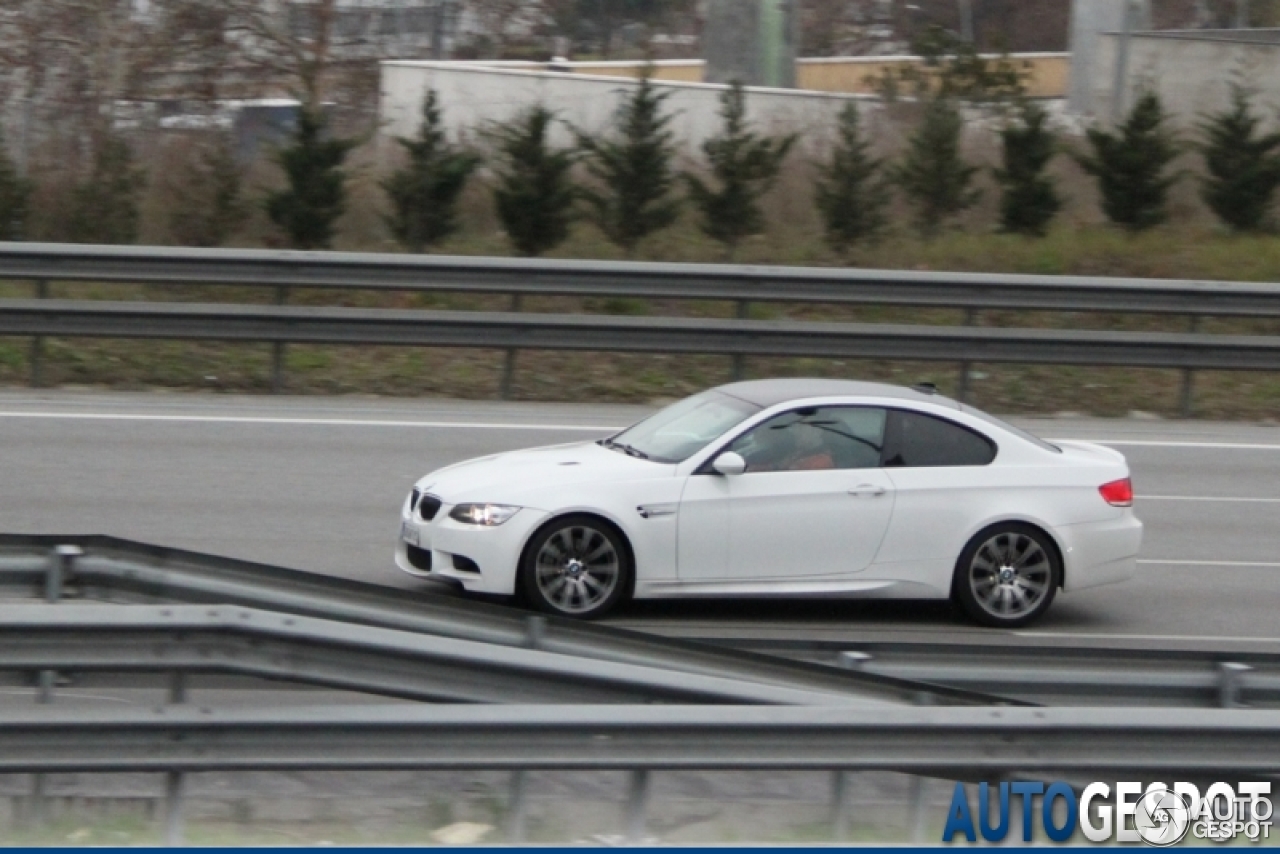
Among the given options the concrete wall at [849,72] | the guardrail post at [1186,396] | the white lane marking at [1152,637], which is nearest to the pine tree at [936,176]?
the guardrail post at [1186,396]

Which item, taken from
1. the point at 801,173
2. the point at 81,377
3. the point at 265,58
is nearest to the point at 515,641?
the point at 81,377

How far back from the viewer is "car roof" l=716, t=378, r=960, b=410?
1000 cm

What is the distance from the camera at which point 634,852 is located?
5.51 meters

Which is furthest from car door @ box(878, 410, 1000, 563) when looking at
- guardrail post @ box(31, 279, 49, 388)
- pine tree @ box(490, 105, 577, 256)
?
pine tree @ box(490, 105, 577, 256)

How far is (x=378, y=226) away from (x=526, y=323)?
5.14m

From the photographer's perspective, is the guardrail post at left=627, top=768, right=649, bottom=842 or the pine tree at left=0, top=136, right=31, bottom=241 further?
the pine tree at left=0, top=136, right=31, bottom=241

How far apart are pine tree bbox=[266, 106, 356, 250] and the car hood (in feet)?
32.7

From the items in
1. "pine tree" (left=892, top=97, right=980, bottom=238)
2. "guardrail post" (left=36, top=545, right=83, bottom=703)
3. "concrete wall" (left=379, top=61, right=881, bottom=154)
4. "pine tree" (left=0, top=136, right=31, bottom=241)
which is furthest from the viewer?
"concrete wall" (left=379, top=61, right=881, bottom=154)

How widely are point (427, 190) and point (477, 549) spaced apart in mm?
10949

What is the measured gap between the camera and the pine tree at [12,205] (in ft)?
61.5

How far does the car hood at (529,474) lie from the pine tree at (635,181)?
10.2 m

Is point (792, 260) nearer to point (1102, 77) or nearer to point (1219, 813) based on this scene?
point (1102, 77)

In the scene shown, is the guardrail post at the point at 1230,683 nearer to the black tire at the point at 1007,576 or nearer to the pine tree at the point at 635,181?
the black tire at the point at 1007,576

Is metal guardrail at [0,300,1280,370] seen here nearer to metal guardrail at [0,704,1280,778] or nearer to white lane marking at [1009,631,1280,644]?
white lane marking at [1009,631,1280,644]
